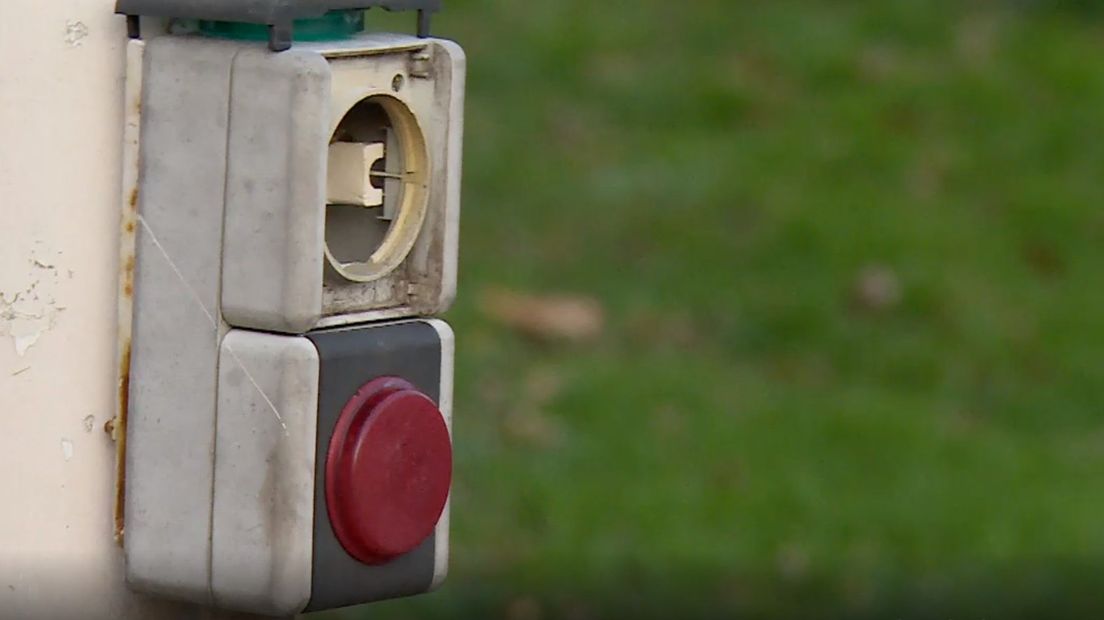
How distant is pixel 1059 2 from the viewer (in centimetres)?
724

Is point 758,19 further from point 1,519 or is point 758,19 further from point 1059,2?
point 1,519


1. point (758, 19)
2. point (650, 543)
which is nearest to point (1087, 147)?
point (758, 19)

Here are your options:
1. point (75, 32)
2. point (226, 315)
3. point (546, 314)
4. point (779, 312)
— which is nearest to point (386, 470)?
point (226, 315)

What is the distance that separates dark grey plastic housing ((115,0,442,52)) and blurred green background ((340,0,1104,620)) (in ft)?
7.76

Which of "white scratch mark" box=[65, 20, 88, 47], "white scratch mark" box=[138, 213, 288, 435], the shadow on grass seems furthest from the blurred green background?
"white scratch mark" box=[65, 20, 88, 47]

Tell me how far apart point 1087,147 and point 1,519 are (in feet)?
16.5

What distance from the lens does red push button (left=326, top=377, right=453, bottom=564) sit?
76.7 inches

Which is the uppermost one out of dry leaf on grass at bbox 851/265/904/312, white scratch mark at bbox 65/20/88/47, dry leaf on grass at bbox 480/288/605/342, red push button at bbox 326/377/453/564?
white scratch mark at bbox 65/20/88/47

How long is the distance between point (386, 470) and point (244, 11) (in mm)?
448

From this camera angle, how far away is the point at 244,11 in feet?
6.11

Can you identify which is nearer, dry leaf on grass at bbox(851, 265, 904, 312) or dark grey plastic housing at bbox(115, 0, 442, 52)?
dark grey plastic housing at bbox(115, 0, 442, 52)

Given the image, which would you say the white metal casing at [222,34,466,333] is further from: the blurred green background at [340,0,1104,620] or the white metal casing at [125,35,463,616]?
the blurred green background at [340,0,1104,620]

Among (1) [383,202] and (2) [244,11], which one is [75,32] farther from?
(1) [383,202]

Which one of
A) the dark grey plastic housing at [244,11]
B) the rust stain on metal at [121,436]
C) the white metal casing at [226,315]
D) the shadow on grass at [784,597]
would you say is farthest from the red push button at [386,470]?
the shadow on grass at [784,597]
